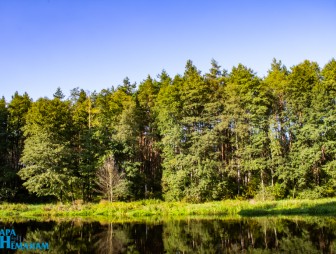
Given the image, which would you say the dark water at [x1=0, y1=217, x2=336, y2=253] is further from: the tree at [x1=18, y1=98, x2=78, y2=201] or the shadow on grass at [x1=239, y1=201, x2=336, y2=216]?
the tree at [x1=18, y1=98, x2=78, y2=201]

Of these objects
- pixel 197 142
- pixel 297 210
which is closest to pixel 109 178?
pixel 197 142

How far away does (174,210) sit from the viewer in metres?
33.2

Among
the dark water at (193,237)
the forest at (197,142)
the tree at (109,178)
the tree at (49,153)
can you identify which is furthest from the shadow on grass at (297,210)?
the tree at (49,153)

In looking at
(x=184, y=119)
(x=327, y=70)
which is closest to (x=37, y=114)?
(x=184, y=119)

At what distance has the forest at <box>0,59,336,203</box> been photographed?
130 ft

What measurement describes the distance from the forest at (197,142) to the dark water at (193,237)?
51.4 feet

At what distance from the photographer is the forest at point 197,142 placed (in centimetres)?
3953

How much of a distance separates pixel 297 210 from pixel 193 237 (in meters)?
15.2

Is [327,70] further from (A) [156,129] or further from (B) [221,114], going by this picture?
(A) [156,129]

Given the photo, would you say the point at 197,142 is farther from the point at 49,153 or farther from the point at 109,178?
the point at 49,153

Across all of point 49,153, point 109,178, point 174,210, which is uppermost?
point 49,153

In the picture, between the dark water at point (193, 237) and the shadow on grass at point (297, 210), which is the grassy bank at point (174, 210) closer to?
Answer: the shadow on grass at point (297, 210)

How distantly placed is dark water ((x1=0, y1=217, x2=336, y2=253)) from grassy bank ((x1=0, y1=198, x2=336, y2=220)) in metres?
5.87

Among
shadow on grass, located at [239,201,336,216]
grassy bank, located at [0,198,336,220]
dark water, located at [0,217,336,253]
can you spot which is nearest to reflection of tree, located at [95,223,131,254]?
dark water, located at [0,217,336,253]
